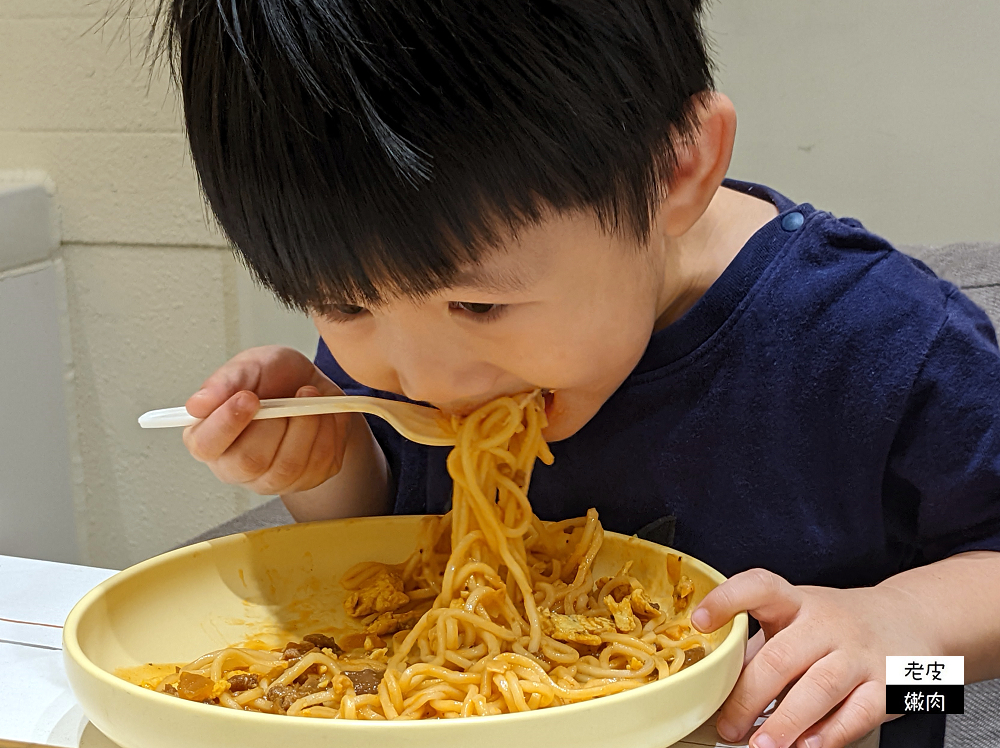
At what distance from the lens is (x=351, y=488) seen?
1232 millimetres

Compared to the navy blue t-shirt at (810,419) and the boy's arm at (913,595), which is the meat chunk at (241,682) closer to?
the boy's arm at (913,595)

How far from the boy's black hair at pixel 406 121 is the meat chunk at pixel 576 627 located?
1.00 ft

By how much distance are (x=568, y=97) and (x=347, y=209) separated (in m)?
0.17

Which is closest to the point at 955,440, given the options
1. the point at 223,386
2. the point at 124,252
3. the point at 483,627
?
the point at 483,627

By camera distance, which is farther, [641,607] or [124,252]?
[124,252]

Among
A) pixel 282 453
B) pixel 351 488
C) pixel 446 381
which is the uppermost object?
pixel 446 381

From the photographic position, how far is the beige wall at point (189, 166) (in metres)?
1.78

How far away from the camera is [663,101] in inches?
30.6

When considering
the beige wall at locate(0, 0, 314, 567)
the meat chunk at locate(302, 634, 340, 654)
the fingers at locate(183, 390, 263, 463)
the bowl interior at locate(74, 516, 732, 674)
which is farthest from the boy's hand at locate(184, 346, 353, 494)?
the beige wall at locate(0, 0, 314, 567)

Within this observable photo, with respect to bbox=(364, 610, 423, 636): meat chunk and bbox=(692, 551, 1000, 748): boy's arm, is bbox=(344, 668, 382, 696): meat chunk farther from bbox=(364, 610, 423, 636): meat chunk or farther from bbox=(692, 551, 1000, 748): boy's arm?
bbox=(692, 551, 1000, 748): boy's arm

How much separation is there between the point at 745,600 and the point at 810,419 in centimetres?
41

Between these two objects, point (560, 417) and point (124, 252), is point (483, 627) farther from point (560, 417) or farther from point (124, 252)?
point (124, 252)

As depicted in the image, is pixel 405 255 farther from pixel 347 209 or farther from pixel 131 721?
pixel 131 721

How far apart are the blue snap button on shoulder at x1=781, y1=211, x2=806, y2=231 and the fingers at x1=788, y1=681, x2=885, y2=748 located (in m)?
0.52
